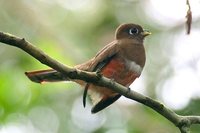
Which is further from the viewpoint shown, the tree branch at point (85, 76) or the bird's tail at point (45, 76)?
the bird's tail at point (45, 76)

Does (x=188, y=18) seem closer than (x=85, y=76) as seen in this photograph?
No

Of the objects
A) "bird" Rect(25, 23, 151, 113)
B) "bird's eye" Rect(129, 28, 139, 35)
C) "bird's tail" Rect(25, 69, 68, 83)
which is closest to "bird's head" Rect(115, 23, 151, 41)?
"bird's eye" Rect(129, 28, 139, 35)

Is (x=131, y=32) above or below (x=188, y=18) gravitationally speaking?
below

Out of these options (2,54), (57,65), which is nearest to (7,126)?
(2,54)

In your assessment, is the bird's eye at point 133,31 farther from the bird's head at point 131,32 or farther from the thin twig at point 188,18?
Result: the thin twig at point 188,18

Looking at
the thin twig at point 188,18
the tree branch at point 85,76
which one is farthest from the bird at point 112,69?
the thin twig at point 188,18

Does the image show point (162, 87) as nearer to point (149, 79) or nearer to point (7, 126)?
point (149, 79)

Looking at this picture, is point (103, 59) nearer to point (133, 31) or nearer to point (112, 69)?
point (112, 69)

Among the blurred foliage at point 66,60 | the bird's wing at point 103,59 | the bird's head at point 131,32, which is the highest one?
the bird's wing at point 103,59

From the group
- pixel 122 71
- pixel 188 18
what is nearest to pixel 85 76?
pixel 188 18

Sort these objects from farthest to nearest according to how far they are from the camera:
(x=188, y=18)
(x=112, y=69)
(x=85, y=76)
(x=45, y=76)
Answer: (x=112, y=69) → (x=45, y=76) → (x=188, y=18) → (x=85, y=76)
